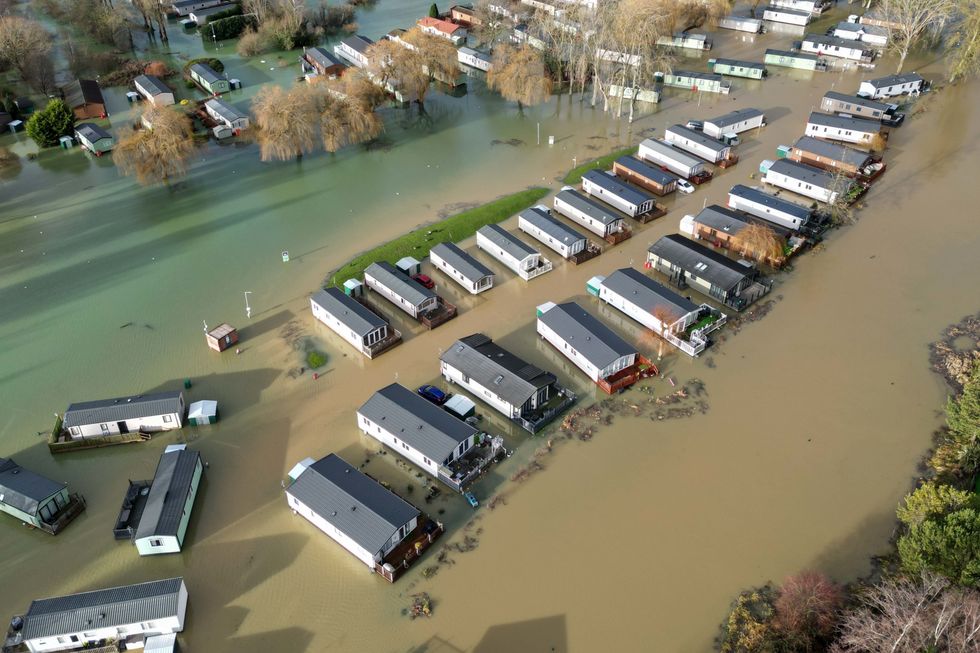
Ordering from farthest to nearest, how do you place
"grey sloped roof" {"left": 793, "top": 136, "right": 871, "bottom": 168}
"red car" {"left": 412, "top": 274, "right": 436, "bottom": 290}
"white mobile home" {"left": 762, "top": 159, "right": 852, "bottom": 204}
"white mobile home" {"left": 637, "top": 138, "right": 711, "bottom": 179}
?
"white mobile home" {"left": 637, "top": 138, "right": 711, "bottom": 179} < "grey sloped roof" {"left": 793, "top": 136, "right": 871, "bottom": 168} < "white mobile home" {"left": 762, "top": 159, "right": 852, "bottom": 204} < "red car" {"left": 412, "top": 274, "right": 436, "bottom": 290}

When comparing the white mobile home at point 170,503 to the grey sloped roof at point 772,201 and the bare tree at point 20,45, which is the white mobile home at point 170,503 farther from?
the bare tree at point 20,45

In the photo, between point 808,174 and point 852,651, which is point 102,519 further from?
point 808,174

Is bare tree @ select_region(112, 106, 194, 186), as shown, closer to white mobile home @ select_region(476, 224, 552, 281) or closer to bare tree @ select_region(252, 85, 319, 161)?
bare tree @ select_region(252, 85, 319, 161)

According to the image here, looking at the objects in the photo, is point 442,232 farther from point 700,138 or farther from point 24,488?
point 24,488

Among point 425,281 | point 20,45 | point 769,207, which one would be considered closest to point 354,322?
point 425,281

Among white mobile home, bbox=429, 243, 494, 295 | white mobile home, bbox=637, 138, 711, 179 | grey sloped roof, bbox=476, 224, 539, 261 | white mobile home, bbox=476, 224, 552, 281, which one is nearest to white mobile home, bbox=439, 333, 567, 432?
white mobile home, bbox=429, 243, 494, 295

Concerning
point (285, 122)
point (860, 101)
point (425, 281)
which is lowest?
point (425, 281)
